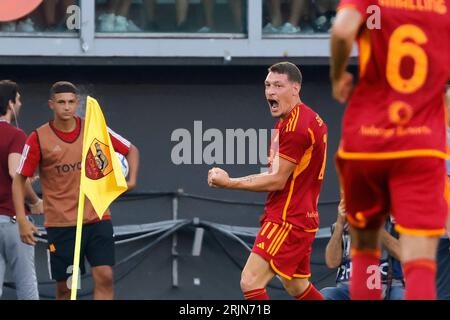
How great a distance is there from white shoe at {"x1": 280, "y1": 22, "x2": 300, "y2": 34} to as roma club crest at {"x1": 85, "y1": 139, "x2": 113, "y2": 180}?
12.3 ft

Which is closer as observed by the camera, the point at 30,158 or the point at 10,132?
the point at 30,158

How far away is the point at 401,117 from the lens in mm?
5520

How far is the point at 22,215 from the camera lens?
942 cm

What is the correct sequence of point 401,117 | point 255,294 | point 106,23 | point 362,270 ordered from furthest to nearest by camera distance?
point 106,23 → point 255,294 → point 362,270 → point 401,117

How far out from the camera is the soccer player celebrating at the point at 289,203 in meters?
8.37

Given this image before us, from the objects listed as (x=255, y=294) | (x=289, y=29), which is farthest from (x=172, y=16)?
(x=255, y=294)

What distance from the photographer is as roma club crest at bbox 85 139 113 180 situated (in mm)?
8859

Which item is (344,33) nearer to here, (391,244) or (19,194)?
(391,244)

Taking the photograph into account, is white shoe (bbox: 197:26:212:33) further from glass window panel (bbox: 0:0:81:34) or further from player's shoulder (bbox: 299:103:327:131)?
player's shoulder (bbox: 299:103:327:131)

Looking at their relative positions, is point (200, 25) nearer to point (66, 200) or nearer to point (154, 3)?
point (154, 3)

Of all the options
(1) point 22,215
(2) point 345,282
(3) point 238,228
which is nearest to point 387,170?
(2) point 345,282

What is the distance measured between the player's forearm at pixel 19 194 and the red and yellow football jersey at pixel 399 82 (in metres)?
4.37

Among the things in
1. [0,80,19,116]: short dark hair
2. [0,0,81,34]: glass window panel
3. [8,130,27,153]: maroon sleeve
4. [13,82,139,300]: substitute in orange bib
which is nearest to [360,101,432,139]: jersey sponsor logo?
[13,82,139,300]: substitute in orange bib

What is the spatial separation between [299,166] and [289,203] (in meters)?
0.28
